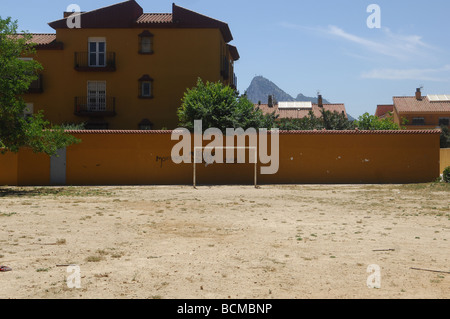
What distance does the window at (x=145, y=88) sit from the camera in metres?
36.6

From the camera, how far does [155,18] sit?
3731cm

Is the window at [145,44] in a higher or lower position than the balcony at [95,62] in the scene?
higher

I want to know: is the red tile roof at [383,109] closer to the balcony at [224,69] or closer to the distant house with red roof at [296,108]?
the distant house with red roof at [296,108]

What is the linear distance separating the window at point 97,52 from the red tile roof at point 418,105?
44.6 m

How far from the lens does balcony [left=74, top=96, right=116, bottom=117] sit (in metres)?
36.1

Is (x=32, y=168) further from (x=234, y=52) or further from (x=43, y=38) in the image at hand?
(x=234, y=52)

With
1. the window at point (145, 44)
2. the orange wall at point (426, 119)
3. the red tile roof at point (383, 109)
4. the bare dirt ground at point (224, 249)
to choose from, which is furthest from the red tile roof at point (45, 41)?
the red tile roof at point (383, 109)

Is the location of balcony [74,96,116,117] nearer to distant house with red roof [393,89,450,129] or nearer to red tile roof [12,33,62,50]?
red tile roof [12,33,62,50]

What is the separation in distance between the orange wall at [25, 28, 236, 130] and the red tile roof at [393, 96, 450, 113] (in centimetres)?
4063

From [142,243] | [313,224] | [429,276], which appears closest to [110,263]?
[142,243]

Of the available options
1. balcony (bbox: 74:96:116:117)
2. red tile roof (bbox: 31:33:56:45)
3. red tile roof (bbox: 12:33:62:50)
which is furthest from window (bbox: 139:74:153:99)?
red tile roof (bbox: 31:33:56:45)

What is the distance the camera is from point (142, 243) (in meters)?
9.52

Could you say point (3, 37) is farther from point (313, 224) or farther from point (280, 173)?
point (313, 224)
